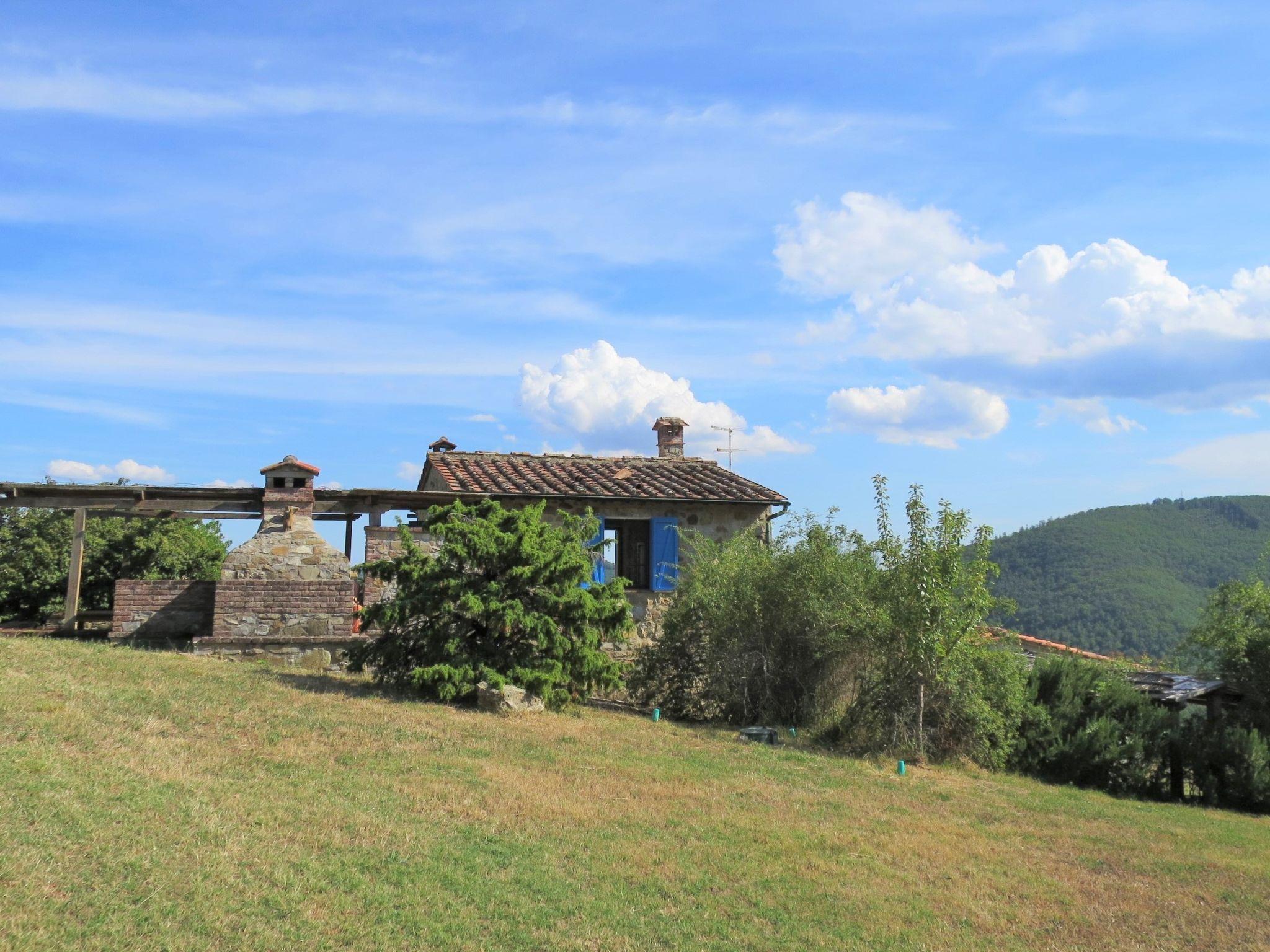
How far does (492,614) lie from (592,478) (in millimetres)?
6018

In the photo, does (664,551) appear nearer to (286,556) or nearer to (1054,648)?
(286,556)

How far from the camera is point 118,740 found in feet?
23.6

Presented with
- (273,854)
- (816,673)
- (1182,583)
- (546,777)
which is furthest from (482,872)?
(1182,583)

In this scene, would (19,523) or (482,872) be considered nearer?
(482,872)

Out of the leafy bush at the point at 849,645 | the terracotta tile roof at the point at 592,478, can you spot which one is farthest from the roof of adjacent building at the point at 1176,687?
the terracotta tile roof at the point at 592,478

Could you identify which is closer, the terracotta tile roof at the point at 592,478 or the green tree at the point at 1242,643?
the green tree at the point at 1242,643

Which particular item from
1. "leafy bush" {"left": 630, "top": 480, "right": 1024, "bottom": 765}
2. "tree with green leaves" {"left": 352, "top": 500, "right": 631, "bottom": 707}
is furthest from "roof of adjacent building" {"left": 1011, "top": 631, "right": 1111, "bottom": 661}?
"tree with green leaves" {"left": 352, "top": 500, "right": 631, "bottom": 707}

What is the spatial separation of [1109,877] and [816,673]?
6.27 m

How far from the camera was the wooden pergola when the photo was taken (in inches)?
540

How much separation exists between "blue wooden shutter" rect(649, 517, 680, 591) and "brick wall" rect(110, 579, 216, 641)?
7.23 meters

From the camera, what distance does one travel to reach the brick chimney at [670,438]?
2095 cm

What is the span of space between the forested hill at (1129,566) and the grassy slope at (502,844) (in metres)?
38.0

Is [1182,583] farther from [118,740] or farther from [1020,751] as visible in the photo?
[118,740]

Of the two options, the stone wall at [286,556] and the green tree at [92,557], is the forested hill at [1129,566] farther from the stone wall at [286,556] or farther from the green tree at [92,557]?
the stone wall at [286,556]
